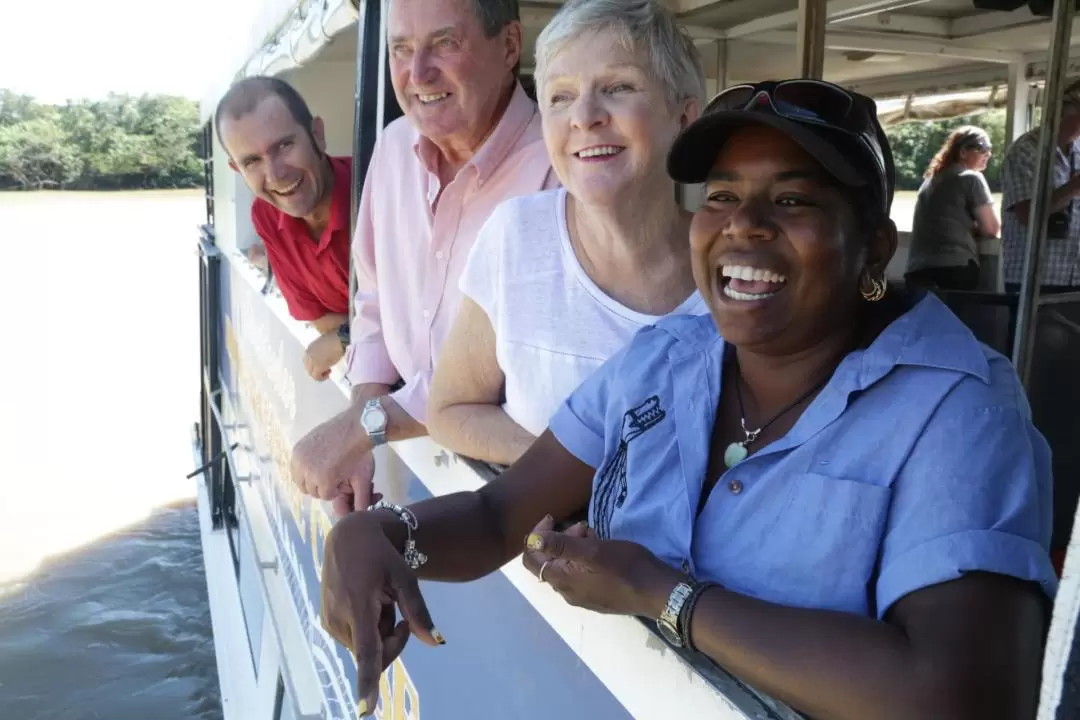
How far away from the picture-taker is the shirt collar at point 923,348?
0.91 metres

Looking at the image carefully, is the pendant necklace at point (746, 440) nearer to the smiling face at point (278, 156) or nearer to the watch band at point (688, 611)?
the watch band at point (688, 611)

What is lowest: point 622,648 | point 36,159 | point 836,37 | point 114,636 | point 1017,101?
point 114,636

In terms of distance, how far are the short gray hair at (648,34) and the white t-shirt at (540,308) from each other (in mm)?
267

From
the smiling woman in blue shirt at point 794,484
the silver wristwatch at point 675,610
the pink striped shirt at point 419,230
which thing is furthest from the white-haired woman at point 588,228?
the silver wristwatch at point 675,610

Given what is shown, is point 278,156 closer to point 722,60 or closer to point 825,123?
point 825,123

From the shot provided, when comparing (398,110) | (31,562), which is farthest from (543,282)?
(31,562)

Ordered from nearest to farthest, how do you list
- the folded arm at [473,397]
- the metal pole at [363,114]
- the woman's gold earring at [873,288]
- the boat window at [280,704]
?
the woman's gold earring at [873,288]
the folded arm at [473,397]
the metal pole at [363,114]
the boat window at [280,704]

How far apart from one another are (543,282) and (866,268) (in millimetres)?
584

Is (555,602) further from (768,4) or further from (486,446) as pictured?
(768,4)

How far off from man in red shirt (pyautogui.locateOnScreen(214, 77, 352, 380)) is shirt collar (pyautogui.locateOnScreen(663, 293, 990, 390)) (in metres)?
2.07

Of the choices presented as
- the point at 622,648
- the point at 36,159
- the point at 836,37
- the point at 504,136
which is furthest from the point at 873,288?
the point at 36,159

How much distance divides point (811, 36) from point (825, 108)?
192cm

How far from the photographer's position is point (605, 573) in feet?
3.15

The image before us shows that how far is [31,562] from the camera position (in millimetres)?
8305
